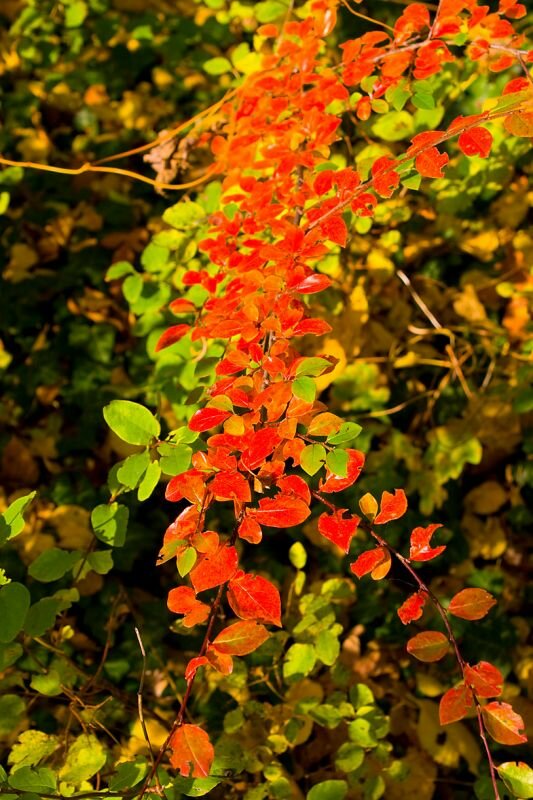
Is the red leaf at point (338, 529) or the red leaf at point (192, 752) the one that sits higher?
the red leaf at point (338, 529)

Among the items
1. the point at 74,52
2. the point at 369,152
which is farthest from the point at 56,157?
the point at 369,152

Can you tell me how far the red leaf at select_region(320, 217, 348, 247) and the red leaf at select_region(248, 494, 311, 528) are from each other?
1.19 ft

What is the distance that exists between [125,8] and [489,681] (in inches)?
76.1

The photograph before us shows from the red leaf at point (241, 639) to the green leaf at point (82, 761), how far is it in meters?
0.27

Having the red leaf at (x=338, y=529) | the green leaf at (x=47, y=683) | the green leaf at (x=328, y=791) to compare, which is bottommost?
the green leaf at (x=328, y=791)

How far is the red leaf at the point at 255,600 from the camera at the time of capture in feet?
2.51

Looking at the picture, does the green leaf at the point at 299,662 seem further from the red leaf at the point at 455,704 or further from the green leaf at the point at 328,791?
the red leaf at the point at 455,704

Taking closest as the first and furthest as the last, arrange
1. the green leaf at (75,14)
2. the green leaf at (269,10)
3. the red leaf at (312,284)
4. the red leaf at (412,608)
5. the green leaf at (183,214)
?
the red leaf at (412,608) < the red leaf at (312,284) < the green leaf at (183,214) < the green leaf at (269,10) < the green leaf at (75,14)

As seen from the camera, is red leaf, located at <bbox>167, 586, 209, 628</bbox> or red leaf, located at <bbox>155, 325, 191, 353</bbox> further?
red leaf, located at <bbox>155, 325, 191, 353</bbox>

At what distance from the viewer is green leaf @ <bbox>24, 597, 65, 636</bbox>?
2.97 feet

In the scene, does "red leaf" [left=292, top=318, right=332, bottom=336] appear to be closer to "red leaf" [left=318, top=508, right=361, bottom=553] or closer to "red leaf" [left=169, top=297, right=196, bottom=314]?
"red leaf" [left=318, top=508, right=361, bottom=553]

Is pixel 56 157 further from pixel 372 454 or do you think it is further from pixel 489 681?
pixel 489 681

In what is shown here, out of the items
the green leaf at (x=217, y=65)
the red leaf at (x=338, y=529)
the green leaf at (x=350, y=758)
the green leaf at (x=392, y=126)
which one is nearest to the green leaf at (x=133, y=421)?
the red leaf at (x=338, y=529)

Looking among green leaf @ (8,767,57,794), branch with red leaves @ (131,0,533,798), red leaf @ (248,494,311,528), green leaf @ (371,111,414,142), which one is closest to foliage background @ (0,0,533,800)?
green leaf @ (371,111,414,142)
